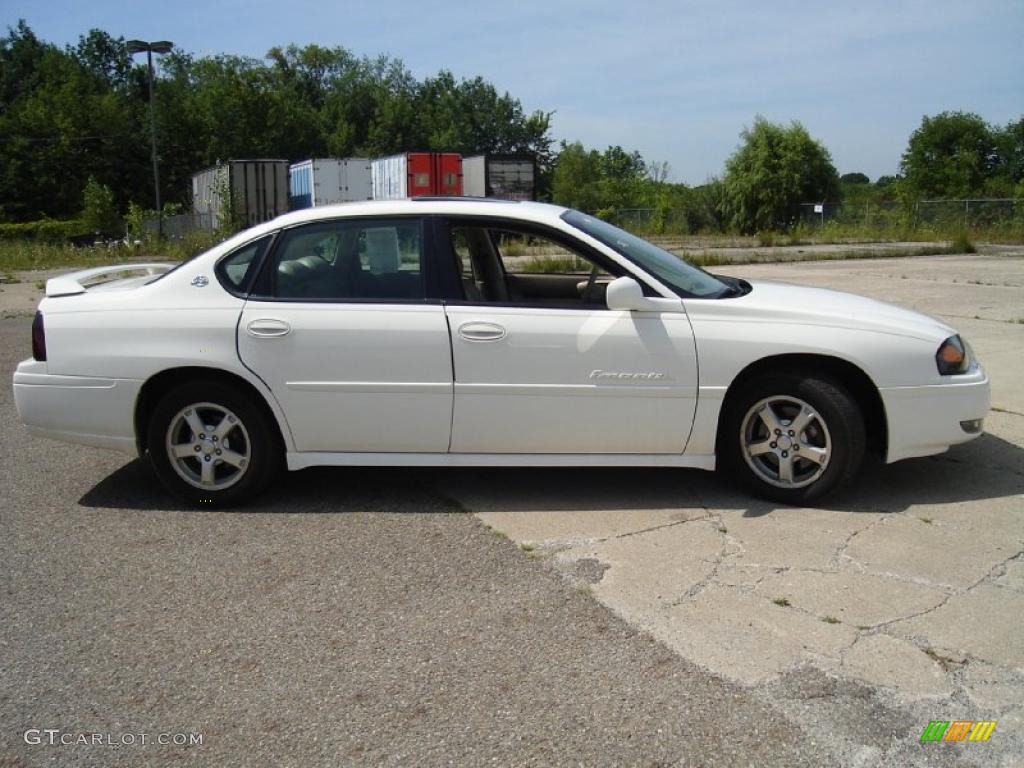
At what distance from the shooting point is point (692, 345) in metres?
4.83

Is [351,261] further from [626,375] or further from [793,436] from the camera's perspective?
[793,436]

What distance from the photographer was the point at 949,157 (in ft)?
257

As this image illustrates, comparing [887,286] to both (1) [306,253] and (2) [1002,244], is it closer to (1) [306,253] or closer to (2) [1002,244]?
(1) [306,253]

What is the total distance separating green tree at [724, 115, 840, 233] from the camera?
50781 millimetres

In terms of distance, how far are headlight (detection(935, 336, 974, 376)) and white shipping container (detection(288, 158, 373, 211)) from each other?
29.9 m

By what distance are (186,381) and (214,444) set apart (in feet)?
1.20

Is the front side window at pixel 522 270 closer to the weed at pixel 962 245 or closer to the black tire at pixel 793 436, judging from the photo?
the black tire at pixel 793 436

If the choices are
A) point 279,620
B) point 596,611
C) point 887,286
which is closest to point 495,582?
point 596,611

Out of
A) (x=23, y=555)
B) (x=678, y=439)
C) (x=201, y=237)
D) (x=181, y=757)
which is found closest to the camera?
(x=181, y=757)

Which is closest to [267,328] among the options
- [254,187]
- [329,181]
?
[254,187]

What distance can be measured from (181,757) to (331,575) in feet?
4.56

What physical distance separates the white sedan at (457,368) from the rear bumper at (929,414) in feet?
0.03

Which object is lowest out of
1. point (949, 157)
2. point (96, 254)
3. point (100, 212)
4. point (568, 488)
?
point (568, 488)

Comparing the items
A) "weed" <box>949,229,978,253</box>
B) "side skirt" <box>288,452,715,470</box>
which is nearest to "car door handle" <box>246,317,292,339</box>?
"side skirt" <box>288,452,715,470</box>
